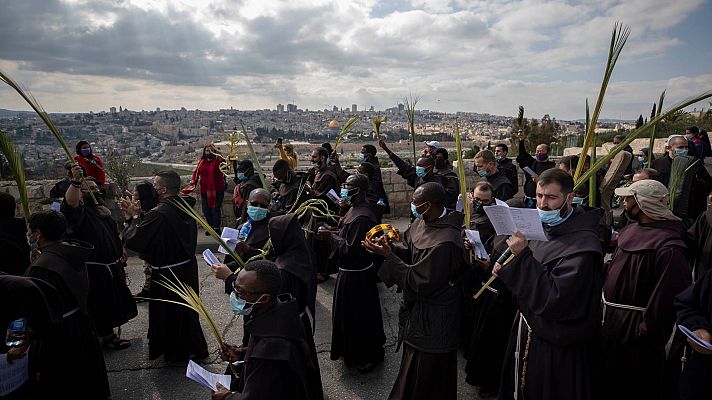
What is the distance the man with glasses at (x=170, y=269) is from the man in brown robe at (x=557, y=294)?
356 centimetres

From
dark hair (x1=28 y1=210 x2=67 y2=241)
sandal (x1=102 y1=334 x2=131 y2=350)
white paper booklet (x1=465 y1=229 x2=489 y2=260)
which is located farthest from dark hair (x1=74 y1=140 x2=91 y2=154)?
white paper booklet (x1=465 y1=229 x2=489 y2=260)

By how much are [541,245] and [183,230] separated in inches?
149

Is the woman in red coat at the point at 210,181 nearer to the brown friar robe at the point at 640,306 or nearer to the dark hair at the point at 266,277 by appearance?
the dark hair at the point at 266,277

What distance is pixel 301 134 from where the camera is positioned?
19.8m

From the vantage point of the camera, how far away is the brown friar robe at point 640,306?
3162 mm

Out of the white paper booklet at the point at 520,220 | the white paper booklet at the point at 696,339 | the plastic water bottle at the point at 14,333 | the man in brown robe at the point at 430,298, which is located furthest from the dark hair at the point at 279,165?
the white paper booklet at the point at 696,339

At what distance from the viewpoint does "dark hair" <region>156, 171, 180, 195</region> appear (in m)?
5.02

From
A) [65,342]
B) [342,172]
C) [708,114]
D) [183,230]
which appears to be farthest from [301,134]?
[708,114]

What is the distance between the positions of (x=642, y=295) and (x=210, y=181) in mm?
8592

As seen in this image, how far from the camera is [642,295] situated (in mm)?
3326

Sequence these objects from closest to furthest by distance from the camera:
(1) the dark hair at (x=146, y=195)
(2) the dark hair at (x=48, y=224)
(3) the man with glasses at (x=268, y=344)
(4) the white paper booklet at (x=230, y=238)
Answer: (3) the man with glasses at (x=268, y=344) → (2) the dark hair at (x=48, y=224) → (4) the white paper booklet at (x=230, y=238) → (1) the dark hair at (x=146, y=195)

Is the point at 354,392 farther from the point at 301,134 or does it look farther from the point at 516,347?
the point at 301,134

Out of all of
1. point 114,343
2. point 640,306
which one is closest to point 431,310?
point 640,306

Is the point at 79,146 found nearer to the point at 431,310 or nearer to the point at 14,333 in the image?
the point at 14,333
